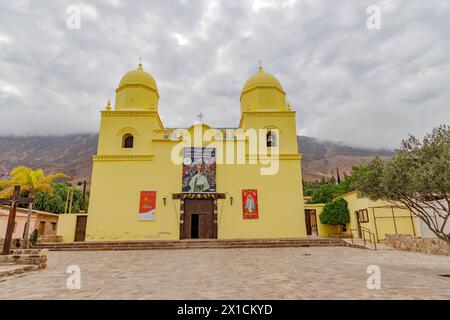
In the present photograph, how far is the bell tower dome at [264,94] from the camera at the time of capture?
20234mm

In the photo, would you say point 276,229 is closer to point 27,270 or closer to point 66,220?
point 27,270

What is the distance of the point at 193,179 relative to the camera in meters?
17.7

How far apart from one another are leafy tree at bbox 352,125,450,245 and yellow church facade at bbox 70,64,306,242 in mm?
9371

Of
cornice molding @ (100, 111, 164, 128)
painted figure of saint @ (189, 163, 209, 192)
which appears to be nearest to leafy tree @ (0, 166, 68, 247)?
cornice molding @ (100, 111, 164, 128)

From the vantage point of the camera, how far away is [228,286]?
529 cm

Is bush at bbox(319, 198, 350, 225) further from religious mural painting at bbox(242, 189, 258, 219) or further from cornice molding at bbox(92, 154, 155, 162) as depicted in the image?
cornice molding at bbox(92, 154, 155, 162)

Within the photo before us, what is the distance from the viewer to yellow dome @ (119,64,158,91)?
2000cm

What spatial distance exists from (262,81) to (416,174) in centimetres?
1583

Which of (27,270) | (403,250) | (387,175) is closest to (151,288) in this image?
(27,270)

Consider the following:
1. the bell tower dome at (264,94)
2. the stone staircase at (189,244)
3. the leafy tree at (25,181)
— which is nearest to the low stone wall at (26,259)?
the stone staircase at (189,244)

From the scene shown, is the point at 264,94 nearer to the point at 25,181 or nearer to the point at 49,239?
the point at 49,239

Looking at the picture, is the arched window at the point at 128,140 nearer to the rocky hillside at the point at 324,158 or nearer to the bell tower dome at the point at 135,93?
the bell tower dome at the point at 135,93
